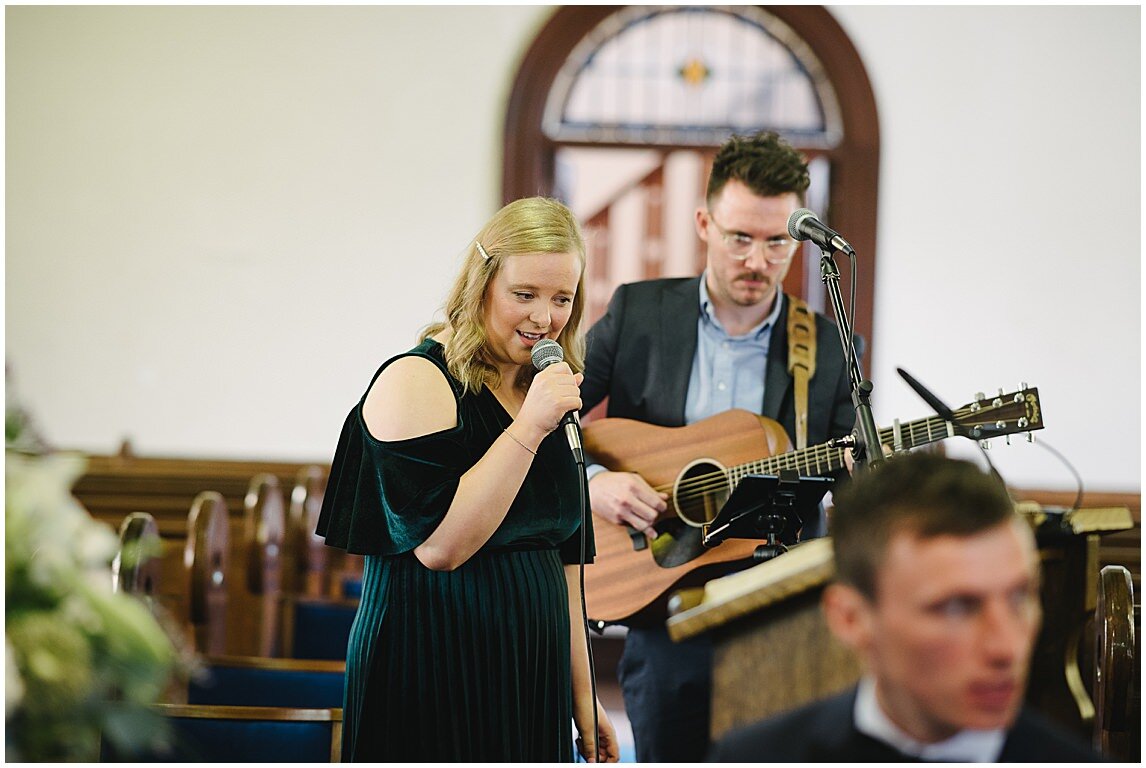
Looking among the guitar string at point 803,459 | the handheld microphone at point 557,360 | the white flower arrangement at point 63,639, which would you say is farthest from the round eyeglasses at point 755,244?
the white flower arrangement at point 63,639

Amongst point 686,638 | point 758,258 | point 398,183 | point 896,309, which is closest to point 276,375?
point 398,183

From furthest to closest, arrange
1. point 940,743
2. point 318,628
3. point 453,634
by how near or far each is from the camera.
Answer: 1. point 318,628
2. point 453,634
3. point 940,743

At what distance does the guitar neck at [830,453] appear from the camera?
2455 millimetres

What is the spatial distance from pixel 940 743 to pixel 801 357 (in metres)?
1.93

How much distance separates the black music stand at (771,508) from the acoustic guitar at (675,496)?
39 centimetres

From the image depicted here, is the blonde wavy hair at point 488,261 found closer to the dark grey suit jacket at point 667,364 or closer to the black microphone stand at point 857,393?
the black microphone stand at point 857,393

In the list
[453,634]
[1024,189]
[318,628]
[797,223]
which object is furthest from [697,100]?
[453,634]

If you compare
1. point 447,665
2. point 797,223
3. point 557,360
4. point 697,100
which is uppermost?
point 697,100

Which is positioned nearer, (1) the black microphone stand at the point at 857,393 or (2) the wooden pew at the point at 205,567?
(1) the black microphone stand at the point at 857,393

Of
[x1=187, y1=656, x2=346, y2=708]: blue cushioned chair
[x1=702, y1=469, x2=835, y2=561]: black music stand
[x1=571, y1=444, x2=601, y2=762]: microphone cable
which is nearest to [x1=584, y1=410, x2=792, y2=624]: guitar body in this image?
[x1=702, y1=469, x2=835, y2=561]: black music stand

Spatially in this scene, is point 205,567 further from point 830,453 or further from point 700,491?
point 830,453

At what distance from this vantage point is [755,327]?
3.10 m

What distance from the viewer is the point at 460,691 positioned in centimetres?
211

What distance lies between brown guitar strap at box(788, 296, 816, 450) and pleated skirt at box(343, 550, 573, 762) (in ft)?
3.45
